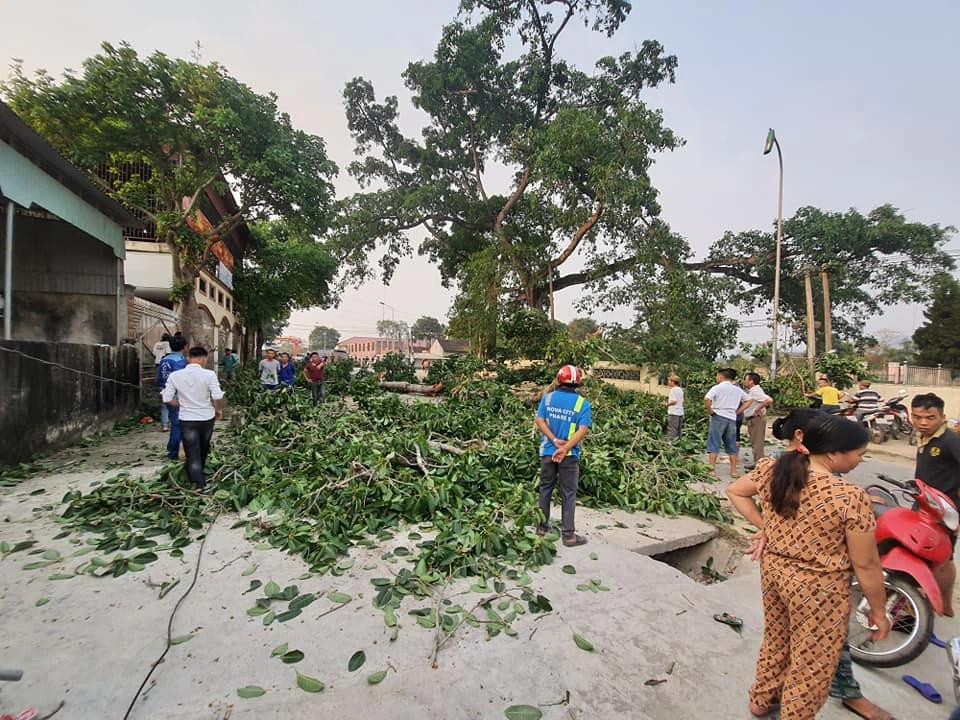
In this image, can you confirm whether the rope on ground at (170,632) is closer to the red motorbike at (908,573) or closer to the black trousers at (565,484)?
the black trousers at (565,484)

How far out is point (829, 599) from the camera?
66.4 inches

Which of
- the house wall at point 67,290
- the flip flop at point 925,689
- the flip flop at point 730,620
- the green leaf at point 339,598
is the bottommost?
the flip flop at point 925,689

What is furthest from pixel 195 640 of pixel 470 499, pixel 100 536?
pixel 470 499

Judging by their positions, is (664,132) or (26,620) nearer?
(26,620)

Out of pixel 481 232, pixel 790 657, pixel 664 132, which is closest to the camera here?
pixel 790 657

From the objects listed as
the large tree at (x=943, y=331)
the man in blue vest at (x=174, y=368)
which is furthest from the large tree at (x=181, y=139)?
the large tree at (x=943, y=331)

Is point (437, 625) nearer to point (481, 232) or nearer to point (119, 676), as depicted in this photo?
point (119, 676)

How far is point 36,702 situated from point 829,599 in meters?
3.24

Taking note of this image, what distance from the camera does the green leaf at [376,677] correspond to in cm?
214

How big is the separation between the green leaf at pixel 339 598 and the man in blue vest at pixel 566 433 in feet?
5.22

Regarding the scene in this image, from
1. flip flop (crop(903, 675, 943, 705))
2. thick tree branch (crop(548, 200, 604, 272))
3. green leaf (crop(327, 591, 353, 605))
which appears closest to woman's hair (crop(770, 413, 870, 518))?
flip flop (crop(903, 675, 943, 705))

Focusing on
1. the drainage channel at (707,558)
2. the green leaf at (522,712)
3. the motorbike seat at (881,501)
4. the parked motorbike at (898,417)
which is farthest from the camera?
the parked motorbike at (898,417)

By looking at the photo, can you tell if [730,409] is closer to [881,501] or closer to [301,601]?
[881,501]

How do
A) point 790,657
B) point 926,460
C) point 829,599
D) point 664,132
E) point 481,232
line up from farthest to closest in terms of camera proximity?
1. point 481,232
2. point 664,132
3. point 926,460
4. point 790,657
5. point 829,599
